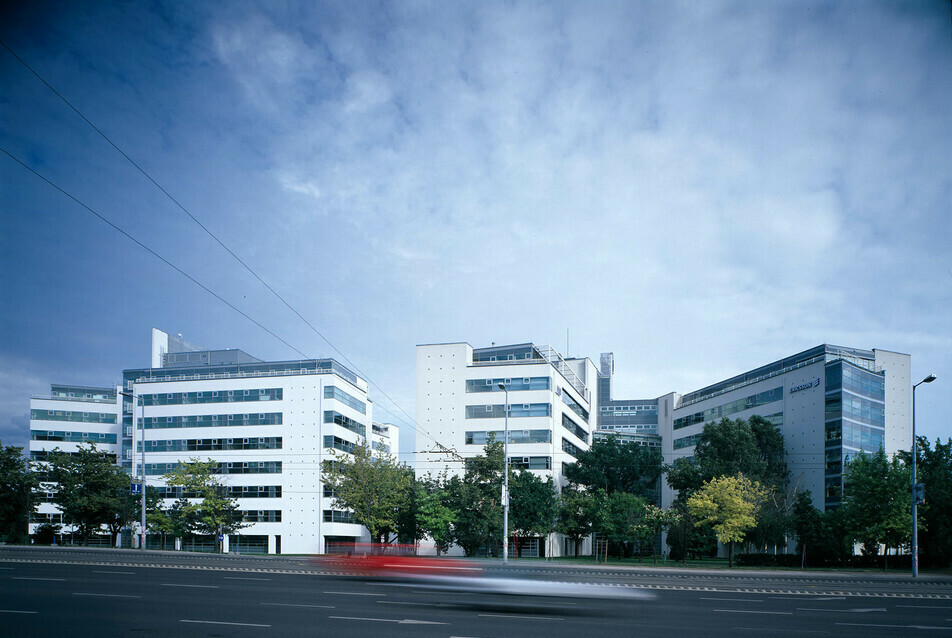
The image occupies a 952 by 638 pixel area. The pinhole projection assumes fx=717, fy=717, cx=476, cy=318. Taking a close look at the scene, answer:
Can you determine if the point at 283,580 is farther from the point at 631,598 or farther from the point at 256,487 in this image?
the point at 256,487

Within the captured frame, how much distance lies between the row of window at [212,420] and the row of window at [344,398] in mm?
5349

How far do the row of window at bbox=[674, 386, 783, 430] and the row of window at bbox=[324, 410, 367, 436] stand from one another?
42.2 meters

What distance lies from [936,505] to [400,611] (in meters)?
47.5

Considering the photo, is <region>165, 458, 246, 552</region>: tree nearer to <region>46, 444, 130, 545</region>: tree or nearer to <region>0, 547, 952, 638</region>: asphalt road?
<region>46, 444, 130, 545</region>: tree

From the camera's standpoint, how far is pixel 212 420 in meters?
76.2

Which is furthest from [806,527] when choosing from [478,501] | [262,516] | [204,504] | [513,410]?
[262,516]

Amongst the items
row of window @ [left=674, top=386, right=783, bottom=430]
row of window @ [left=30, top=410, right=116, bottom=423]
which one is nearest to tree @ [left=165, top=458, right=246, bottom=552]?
row of window @ [left=30, top=410, right=116, bottom=423]

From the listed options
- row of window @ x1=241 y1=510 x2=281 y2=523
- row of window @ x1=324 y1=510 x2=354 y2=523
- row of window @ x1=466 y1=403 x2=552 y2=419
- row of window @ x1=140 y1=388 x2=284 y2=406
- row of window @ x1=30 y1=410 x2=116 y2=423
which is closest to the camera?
row of window @ x1=466 y1=403 x2=552 y2=419

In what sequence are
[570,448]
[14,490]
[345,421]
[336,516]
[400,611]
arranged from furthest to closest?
[570,448] → [345,421] → [336,516] → [14,490] → [400,611]

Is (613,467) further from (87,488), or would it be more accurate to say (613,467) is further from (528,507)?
(87,488)

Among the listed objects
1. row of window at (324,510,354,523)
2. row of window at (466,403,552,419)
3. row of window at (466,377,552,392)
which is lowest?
row of window at (324,510,354,523)

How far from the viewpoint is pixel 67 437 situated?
88625 mm

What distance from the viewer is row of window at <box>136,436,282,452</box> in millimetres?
74188

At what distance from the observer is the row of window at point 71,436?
86.8 meters
